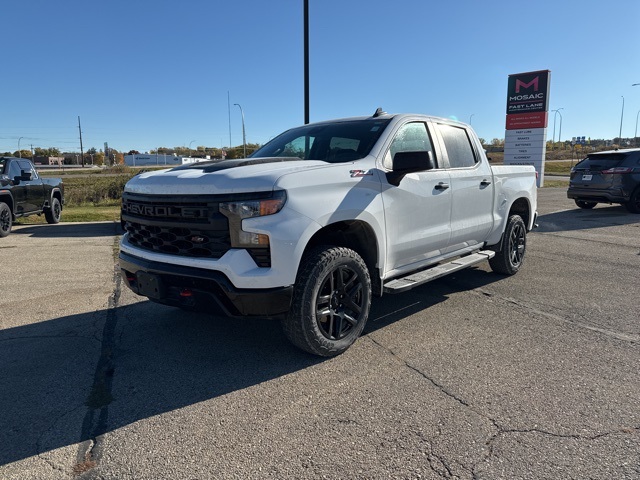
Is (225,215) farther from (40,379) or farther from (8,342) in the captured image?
(8,342)

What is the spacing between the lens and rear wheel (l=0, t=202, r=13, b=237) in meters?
10.0

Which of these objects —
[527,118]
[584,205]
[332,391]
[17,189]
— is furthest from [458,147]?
[527,118]

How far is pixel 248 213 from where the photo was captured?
3.32 metres

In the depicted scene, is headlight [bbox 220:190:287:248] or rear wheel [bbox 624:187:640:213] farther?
rear wheel [bbox 624:187:640:213]

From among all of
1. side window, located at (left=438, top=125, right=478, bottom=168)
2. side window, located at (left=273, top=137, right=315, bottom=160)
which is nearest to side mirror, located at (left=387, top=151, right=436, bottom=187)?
side window, located at (left=273, top=137, right=315, bottom=160)

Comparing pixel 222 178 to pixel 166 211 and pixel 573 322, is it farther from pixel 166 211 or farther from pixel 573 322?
pixel 573 322

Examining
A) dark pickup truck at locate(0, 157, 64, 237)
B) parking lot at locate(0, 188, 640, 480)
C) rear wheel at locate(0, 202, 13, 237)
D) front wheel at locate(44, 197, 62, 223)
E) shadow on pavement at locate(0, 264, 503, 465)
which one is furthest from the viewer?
front wheel at locate(44, 197, 62, 223)

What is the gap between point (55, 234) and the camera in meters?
10.5

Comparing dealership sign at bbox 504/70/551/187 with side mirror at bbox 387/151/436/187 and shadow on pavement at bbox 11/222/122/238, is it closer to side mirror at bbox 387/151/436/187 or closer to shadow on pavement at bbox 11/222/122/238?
shadow on pavement at bbox 11/222/122/238

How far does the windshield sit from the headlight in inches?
45.0

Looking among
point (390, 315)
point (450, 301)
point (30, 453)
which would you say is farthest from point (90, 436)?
point (450, 301)

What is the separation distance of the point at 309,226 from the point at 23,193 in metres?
10.2

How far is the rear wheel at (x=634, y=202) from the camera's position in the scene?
12898mm

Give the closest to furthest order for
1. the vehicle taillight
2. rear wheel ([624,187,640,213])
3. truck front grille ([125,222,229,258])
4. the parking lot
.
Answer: the parking lot
truck front grille ([125,222,229,258])
the vehicle taillight
rear wheel ([624,187,640,213])
